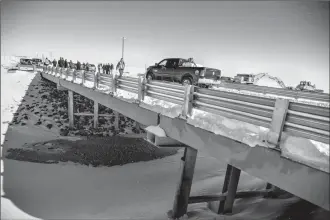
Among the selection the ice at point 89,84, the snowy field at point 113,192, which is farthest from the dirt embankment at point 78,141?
the ice at point 89,84

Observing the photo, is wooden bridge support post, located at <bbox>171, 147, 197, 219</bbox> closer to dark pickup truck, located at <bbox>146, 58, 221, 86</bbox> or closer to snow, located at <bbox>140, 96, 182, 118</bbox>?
Result: snow, located at <bbox>140, 96, 182, 118</bbox>

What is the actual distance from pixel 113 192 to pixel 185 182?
424 cm

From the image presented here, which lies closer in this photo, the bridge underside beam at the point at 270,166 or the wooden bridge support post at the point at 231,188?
the bridge underside beam at the point at 270,166

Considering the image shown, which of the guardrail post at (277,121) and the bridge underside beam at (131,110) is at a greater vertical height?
the guardrail post at (277,121)

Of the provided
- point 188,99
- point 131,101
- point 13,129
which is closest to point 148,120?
point 131,101

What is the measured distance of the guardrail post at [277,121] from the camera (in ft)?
9.14

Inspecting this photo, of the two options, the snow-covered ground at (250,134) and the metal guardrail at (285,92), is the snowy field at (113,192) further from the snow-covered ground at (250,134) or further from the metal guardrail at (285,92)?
the metal guardrail at (285,92)

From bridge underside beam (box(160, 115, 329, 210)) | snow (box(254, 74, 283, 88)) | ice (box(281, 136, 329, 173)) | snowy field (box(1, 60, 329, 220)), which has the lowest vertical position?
snowy field (box(1, 60, 329, 220))

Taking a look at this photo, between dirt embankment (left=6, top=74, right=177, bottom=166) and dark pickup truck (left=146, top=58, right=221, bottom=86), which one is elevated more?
dark pickup truck (left=146, top=58, right=221, bottom=86)

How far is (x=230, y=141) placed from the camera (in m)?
3.41

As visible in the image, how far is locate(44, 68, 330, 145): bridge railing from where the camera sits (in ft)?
8.34

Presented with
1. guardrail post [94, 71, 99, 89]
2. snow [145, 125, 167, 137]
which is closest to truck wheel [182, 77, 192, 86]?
guardrail post [94, 71, 99, 89]

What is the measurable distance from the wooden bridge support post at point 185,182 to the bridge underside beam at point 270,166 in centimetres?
149

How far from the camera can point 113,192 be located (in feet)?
28.9
